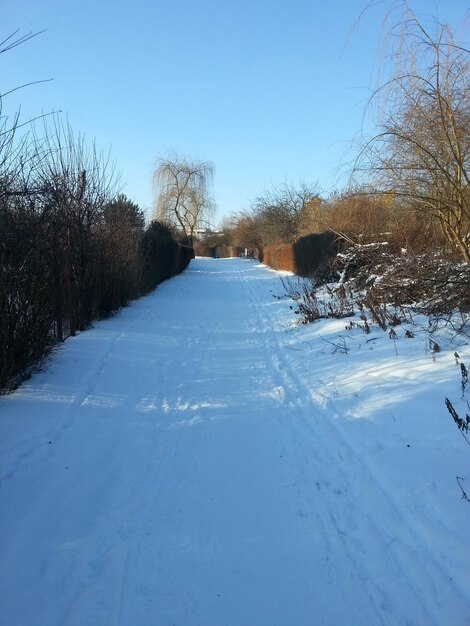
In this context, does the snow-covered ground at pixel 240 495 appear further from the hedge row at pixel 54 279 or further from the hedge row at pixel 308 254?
the hedge row at pixel 308 254

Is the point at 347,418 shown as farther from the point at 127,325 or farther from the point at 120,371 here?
the point at 127,325

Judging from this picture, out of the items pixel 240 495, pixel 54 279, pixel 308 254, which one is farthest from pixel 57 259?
pixel 308 254

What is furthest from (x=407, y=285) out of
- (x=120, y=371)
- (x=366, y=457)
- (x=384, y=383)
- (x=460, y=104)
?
(x=120, y=371)

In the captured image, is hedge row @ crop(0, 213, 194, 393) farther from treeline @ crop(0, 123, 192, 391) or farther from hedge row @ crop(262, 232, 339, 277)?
hedge row @ crop(262, 232, 339, 277)

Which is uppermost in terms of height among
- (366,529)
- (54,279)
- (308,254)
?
(308,254)

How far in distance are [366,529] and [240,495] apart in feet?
3.55

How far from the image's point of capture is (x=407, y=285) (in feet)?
26.3

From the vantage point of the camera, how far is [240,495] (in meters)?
4.07

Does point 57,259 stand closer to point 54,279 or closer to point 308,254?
point 54,279

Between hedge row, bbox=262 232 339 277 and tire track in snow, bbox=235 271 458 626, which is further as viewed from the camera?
hedge row, bbox=262 232 339 277

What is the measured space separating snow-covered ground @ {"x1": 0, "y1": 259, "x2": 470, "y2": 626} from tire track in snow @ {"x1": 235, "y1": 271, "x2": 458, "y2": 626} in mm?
13

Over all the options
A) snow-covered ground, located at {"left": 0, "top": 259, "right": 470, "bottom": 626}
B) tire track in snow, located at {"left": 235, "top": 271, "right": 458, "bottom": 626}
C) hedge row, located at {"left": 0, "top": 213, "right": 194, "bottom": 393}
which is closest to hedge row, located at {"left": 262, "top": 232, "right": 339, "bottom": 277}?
hedge row, located at {"left": 0, "top": 213, "right": 194, "bottom": 393}

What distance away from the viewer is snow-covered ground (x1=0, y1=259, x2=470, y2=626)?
9.38 feet

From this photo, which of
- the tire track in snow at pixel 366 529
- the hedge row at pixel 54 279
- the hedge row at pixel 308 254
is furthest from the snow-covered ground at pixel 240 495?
the hedge row at pixel 308 254
